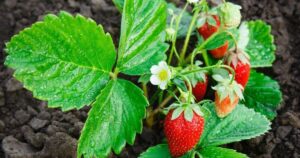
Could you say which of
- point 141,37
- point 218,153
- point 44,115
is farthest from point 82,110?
point 218,153

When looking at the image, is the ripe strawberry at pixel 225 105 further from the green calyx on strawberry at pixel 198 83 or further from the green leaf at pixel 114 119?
the green leaf at pixel 114 119

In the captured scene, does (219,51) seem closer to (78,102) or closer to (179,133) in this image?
(179,133)

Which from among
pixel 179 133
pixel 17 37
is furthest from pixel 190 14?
pixel 17 37

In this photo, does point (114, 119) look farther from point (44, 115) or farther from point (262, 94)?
point (262, 94)

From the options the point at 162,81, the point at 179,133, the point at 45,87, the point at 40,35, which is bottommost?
the point at 179,133

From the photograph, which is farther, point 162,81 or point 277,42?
point 277,42

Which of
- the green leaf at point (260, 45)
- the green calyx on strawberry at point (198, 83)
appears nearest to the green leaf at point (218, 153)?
the green calyx on strawberry at point (198, 83)

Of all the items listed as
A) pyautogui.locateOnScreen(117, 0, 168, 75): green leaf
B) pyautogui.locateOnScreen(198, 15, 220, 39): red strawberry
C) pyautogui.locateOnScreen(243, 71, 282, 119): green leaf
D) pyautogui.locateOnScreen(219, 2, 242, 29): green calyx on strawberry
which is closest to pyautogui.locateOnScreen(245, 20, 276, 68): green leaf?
pyautogui.locateOnScreen(243, 71, 282, 119): green leaf

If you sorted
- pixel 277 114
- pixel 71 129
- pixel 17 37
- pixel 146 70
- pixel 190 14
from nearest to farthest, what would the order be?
pixel 17 37 < pixel 146 70 < pixel 71 129 < pixel 277 114 < pixel 190 14
